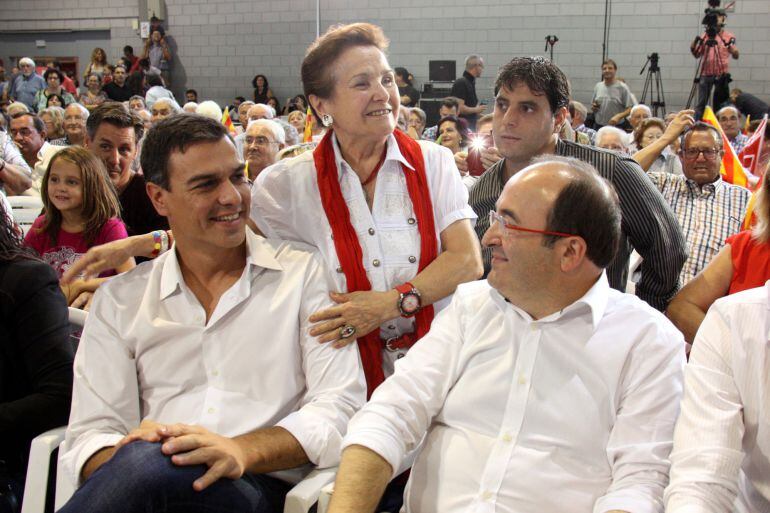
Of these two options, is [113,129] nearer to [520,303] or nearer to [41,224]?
[41,224]

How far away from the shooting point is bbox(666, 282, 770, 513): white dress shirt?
1.29 meters

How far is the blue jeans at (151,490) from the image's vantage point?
1.31 m

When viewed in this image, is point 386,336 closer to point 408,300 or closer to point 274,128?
point 408,300

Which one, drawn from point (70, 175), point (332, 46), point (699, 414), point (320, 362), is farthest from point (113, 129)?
point (699, 414)

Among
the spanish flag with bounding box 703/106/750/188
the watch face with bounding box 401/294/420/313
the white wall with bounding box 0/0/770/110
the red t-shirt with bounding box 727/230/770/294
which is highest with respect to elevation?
the white wall with bounding box 0/0/770/110

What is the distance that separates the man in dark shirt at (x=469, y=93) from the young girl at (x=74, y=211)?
7.17 metres

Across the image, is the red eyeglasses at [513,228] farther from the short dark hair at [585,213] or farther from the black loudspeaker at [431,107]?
the black loudspeaker at [431,107]

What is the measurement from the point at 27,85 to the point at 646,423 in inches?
466

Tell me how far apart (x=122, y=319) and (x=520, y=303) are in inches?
36.3

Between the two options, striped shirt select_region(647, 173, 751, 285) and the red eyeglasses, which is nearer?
the red eyeglasses

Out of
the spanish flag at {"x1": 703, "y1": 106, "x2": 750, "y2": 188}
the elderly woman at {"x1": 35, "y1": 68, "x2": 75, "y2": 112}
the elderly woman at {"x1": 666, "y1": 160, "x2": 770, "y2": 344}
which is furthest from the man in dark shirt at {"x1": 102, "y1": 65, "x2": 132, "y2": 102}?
the elderly woman at {"x1": 666, "y1": 160, "x2": 770, "y2": 344}

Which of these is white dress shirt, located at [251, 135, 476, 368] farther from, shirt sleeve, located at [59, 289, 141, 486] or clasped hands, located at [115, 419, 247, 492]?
clasped hands, located at [115, 419, 247, 492]

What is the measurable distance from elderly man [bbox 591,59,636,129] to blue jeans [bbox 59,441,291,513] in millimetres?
9247

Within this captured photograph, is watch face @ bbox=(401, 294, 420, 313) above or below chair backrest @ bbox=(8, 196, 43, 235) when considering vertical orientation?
above
